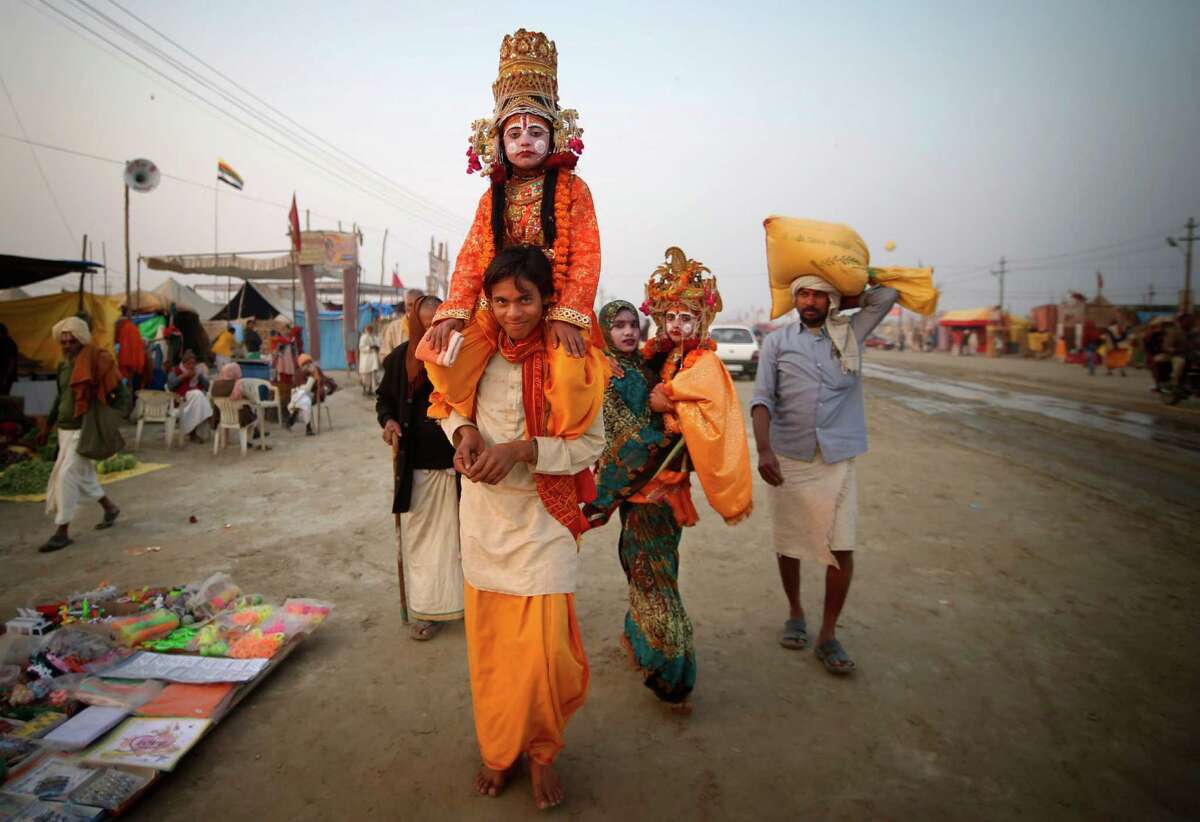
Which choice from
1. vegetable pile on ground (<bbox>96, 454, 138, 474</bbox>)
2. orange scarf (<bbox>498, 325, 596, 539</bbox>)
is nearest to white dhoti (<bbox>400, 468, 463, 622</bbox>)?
orange scarf (<bbox>498, 325, 596, 539</bbox>)

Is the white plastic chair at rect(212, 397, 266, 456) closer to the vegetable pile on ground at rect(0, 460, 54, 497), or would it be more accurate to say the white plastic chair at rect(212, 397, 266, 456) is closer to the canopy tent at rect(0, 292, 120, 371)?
the vegetable pile on ground at rect(0, 460, 54, 497)

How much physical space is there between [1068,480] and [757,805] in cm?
720

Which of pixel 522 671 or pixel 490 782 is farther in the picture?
pixel 490 782

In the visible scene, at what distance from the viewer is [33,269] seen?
9.92 m

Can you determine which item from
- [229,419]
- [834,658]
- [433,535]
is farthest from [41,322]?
[834,658]

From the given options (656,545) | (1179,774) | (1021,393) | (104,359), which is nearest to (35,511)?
(104,359)

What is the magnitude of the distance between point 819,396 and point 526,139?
6.90 feet

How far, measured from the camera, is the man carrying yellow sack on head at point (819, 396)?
348cm

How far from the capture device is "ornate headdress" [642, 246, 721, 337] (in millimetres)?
3246

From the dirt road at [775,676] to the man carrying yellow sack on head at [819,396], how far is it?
22.7 inches

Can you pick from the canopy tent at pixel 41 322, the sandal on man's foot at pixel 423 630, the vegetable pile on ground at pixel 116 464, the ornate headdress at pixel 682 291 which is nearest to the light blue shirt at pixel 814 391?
the ornate headdress at pixel 682 291

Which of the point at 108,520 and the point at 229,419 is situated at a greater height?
the point at 229,419

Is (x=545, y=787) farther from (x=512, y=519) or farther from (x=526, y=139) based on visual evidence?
(x=526, y=139)

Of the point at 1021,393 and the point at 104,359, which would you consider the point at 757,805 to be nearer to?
the point at 104,359
